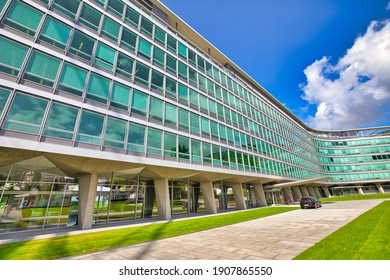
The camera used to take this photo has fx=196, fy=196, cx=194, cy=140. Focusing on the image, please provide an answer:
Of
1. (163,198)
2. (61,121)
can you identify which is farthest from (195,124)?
(61,121)

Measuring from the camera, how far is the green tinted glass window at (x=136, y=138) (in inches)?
612

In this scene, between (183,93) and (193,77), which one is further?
(193,77)

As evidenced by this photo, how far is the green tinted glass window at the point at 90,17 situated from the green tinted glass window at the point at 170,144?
10509mm

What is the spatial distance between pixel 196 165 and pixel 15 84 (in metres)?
15.0

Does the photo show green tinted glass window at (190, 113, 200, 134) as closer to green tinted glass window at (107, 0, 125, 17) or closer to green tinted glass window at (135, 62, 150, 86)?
green tinted glass window at (135, 62, 150, 86)

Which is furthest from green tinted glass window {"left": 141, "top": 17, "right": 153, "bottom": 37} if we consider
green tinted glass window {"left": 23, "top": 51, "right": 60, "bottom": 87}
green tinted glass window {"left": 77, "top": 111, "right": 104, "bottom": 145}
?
green tinted glass window {"left": 77, "top": 111, "right": 104, "bottom": 145}

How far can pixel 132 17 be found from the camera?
18938mm

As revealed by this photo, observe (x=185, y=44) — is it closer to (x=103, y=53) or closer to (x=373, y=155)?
(x=103, y=53)

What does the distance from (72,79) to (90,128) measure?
3.57m

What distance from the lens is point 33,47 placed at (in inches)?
477

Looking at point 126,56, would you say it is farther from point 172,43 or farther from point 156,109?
point 172,43

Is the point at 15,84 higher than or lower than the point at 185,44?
lower
